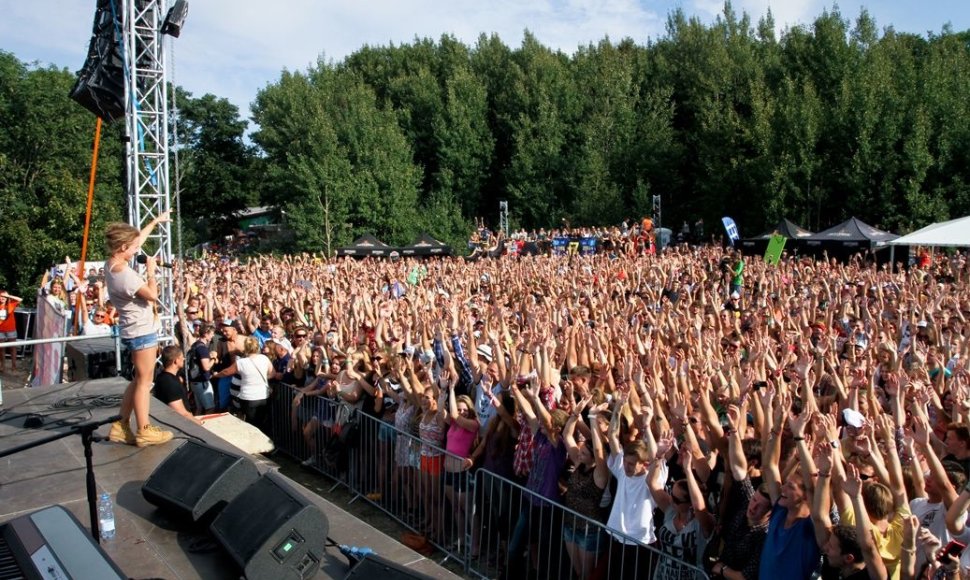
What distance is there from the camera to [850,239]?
2036 cm

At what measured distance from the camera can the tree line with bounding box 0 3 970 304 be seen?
28750 millimetres

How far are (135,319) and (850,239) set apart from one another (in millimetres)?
19532

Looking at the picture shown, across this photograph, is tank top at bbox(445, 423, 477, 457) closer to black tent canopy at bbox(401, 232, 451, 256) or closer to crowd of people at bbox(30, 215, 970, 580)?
crowd of people at bbox(30, 215, 970, 580)

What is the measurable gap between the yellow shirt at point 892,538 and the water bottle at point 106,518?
376 cm

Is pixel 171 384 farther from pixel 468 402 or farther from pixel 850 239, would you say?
pixel 850 239

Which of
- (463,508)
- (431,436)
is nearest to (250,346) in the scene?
(431,436)

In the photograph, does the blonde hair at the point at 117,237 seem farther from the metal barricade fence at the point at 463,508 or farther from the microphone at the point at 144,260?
A: the metal barricade fence at the point at 463,508

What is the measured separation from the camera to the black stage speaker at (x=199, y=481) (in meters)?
3.81

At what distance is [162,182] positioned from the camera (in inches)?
384

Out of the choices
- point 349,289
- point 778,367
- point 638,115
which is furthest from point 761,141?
point 778,367

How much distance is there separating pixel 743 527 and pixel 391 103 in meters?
41.0

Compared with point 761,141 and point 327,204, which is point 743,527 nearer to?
point 761,141

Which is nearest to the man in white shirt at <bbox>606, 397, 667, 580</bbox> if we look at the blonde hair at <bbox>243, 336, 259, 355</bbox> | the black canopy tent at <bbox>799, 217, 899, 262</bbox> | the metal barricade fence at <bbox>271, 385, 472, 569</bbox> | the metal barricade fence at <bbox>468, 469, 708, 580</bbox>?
the metal barricade fence at <bbox>468, 469, 708, 580</bbox>

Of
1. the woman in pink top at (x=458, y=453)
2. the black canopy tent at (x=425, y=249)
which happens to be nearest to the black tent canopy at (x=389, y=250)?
the black canopy tent at (x=425, y=249)
